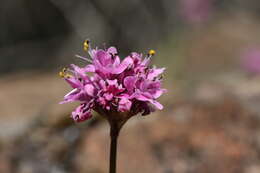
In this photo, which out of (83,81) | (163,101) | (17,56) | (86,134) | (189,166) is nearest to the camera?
(83,81)

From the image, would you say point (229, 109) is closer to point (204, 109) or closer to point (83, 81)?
point (204, 109)

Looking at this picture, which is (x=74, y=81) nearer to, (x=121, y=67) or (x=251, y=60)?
(x=121, y=67)

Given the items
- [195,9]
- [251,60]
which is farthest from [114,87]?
[195,9]

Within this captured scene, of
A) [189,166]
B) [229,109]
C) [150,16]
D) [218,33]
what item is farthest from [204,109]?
[218,33]

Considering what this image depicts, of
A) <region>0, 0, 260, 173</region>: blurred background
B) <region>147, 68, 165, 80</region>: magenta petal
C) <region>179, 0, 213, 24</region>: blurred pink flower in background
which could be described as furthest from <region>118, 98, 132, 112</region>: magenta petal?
<region>179, 0, 213, 24</region>: blurred pink flower in background

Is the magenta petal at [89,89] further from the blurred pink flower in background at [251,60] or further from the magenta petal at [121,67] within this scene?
the blurred pink flower in background at [251,60]

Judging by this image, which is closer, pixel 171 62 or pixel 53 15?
pixel 171 62

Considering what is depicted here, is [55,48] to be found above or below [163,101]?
above

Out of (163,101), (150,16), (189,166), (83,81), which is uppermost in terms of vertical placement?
(150,16)
